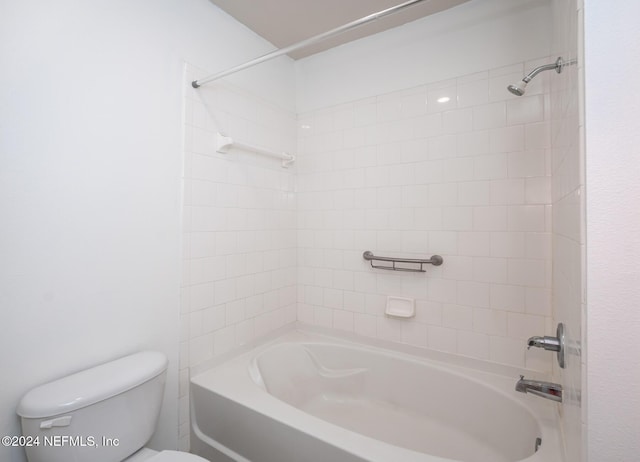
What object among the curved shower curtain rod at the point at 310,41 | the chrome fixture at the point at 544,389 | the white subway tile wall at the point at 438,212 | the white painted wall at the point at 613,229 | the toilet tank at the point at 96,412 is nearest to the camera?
the white painted wall at the point at 613,229

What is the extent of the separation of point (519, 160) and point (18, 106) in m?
2.13

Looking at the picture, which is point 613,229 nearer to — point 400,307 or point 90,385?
point 400,307

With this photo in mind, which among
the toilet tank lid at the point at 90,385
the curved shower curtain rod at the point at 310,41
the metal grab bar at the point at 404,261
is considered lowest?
the toilet tank lid at the point at 90,385

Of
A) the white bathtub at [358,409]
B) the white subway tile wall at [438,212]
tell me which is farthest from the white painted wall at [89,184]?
the white subway tile wall at [438,212]

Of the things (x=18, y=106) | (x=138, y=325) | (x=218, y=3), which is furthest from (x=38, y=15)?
(x=138, y=325)

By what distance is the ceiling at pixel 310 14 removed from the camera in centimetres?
167

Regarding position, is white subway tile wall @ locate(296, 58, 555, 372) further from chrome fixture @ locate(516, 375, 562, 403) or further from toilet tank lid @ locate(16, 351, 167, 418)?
toilet tank lid @ locate(16, 351, 167, 418)

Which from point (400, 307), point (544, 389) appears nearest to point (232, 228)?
point (400, 307)

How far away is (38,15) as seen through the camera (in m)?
1.05

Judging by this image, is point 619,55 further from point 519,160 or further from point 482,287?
point 482,287

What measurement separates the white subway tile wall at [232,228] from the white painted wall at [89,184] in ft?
0.26

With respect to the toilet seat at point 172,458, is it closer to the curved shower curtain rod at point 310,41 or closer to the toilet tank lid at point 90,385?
the toilet tank lid at point 90,385

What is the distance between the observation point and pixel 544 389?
1199 mm

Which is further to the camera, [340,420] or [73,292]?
[340,420]
